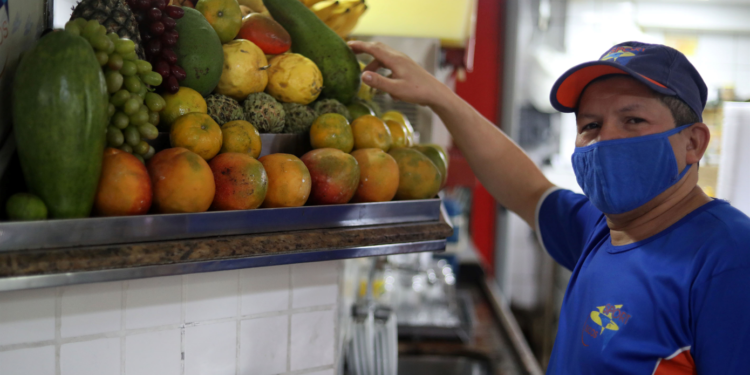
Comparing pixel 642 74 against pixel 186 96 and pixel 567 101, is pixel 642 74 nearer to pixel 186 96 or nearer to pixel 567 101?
pixel 567 101

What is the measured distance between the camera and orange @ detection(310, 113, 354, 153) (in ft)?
3.65

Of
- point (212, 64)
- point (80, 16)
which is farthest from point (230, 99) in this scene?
point (80, 16)

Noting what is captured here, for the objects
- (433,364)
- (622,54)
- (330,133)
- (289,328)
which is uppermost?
(622,54)

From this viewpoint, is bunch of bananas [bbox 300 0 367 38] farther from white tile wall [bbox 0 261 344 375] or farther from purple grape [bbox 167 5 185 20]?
white tile wall [bbox 0 261 344 375]

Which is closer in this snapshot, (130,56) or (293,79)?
(130,56)

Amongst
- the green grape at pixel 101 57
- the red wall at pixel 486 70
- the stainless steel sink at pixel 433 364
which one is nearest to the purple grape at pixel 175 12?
the green grape at pixel 101 57

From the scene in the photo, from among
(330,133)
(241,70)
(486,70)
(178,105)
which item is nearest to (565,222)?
(330,133)

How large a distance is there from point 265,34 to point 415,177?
1.61ft

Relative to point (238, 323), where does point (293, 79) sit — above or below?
above

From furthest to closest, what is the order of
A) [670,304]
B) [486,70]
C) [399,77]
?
[486,70] → [399,77] → [670,304]

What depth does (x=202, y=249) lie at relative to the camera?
834 millimetres

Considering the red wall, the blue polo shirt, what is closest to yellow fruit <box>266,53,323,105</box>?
the blue polo shirt

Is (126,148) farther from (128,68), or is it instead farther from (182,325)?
(182,325)

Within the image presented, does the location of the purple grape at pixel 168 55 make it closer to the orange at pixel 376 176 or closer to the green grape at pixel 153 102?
the green grape at pixel 153 102
